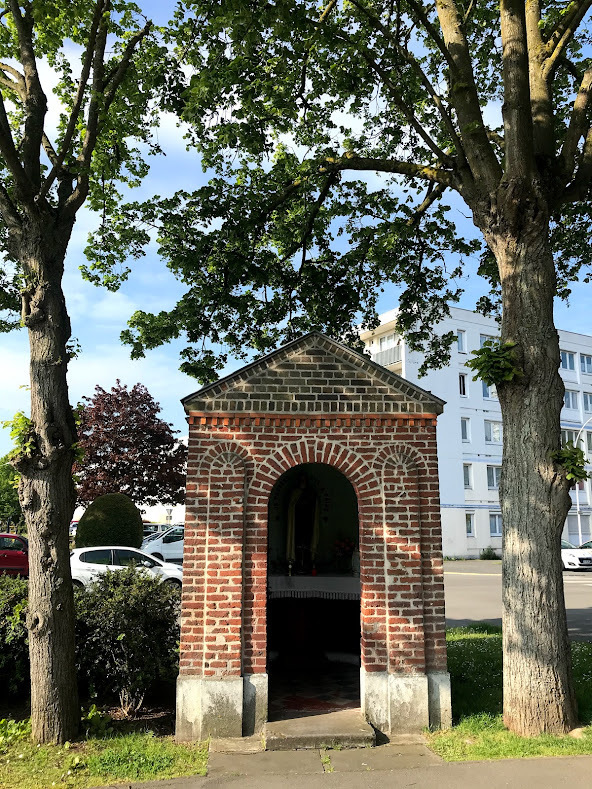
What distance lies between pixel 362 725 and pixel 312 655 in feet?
12.1

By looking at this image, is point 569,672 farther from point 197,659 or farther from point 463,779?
point 197,659

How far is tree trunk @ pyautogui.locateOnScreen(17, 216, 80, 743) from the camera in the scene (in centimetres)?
671

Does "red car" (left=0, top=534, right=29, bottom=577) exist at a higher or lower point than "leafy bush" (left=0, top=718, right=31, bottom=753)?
higher

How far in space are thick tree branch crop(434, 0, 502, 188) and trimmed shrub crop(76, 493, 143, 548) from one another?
13.9 m

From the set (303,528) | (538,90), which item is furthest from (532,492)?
(538,90)

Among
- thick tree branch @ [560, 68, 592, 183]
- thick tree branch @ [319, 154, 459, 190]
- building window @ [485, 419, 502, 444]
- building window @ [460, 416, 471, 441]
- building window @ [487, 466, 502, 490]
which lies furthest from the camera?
building window @ [485, 419, 502, 444]

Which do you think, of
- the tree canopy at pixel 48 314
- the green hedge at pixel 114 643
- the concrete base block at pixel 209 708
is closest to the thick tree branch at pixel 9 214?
the tree canopy at pixel 48 314

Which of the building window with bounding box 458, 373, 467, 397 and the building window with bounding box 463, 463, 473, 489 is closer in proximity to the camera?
the building window with bounding box 463, 463, 473, 489

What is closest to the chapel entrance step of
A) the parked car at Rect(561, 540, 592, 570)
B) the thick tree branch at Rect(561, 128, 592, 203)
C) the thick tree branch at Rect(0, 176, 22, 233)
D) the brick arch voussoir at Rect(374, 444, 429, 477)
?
the brick arch voussoir at Rect(374, 444, 429, 477)

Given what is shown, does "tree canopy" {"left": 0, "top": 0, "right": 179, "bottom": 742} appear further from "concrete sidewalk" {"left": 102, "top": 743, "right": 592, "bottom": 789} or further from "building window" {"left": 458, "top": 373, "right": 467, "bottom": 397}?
"building window" {"left": 458, "top": 373, "right": 467, "bottom": 397}

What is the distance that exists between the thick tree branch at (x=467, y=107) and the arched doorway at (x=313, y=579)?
16.1 ft

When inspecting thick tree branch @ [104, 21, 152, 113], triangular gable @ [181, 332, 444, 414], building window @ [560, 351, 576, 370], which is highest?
building window @ [560, 351, 576, 370]

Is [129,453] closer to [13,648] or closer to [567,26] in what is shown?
[13,648]

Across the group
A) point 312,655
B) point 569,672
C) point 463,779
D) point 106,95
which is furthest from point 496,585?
point 106,95
